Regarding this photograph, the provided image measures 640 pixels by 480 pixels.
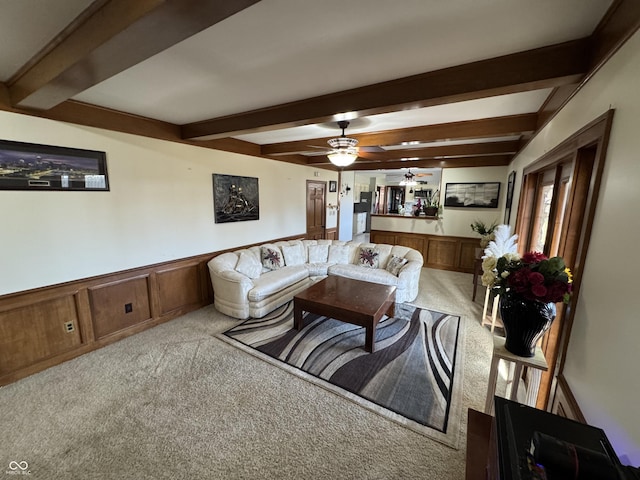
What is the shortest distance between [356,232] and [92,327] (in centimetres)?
859

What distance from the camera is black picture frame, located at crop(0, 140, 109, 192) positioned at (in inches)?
87.4

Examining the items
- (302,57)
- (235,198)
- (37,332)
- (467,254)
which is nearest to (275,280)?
(235,198)

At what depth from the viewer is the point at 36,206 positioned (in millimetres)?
2373

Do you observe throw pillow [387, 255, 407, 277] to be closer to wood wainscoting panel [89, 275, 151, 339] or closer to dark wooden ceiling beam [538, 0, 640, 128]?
dark wooden ceiling beam [538, 0, 640, 128]

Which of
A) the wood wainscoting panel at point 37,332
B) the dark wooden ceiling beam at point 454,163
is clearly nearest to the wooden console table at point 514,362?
the wood wainscoting panel at point 37,332

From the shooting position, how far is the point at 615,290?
1084 millimetres

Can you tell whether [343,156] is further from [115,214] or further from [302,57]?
[115,214]

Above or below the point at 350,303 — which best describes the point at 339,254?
above

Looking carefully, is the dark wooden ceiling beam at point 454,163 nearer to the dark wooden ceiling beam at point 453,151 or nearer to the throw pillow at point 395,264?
the dark wooden ceiling beam at point 453,151

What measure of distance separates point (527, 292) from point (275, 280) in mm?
3020

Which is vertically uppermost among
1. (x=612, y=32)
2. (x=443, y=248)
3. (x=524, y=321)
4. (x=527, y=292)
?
(x=612, y=32)

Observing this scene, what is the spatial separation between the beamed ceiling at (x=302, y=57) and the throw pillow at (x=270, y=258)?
2095 millimetres

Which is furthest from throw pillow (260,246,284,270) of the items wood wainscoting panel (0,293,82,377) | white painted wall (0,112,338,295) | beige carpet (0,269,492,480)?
wood wainscoting panel (0,293,82,377)

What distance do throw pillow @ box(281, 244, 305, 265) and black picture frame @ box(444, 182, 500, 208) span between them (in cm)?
350
